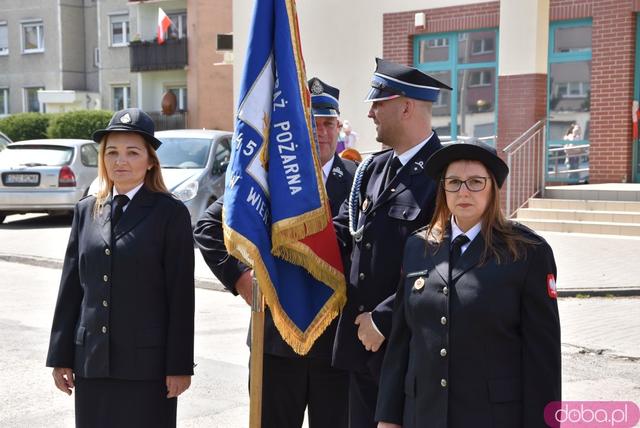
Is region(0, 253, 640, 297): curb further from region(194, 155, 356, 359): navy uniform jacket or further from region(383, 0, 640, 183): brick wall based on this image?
region(383, 0, 640, 183): brick wall

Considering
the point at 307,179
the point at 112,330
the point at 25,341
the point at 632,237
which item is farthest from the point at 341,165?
the point at 632,237

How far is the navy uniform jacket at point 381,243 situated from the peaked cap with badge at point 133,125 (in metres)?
1.02

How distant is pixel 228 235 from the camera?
411 cm

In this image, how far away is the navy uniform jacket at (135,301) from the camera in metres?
3.99

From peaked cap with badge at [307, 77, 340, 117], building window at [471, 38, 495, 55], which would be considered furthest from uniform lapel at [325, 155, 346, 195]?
building window at [471, 38, 495, 55]

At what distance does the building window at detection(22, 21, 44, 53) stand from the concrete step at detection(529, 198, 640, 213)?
34.9m

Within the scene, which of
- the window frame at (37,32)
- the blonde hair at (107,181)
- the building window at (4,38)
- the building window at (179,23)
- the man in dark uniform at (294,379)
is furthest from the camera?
the building window at (4,38)

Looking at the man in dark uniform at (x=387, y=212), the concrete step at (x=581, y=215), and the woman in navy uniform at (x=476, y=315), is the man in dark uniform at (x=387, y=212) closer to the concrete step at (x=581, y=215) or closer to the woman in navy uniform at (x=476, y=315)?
the woman in navy uniform at (x=476, y=315)

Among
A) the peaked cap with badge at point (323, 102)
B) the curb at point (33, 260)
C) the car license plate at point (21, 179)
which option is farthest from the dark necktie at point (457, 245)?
the car license plate at point (21, 179)

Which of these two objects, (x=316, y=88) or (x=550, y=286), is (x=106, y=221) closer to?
(x=316, y=88)

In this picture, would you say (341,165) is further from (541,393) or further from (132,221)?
(541,393)

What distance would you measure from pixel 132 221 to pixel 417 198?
1256mm

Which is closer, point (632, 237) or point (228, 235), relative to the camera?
point (228, 235)

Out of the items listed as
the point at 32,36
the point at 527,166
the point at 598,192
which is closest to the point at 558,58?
the point at 527,166
